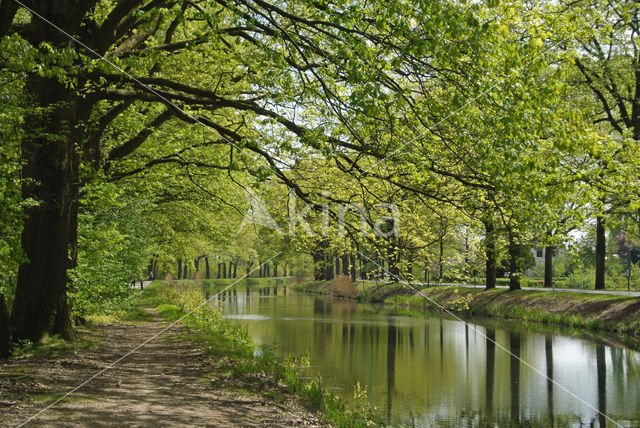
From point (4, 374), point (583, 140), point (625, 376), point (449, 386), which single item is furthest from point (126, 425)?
point (625, 376)

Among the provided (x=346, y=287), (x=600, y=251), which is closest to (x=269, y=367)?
(x=600, y=251)

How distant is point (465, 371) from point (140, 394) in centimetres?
979

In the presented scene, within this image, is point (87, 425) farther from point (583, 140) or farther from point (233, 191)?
point (233, 191)

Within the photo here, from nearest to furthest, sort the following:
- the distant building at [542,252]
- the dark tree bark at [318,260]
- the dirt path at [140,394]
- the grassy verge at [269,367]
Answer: the dirt path at [140,394], the grassy verge at [269,367], the distant building at [542,252], the dark tree bark at [318,260]

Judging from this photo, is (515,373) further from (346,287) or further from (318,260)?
(346,287)

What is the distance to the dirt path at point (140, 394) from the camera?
6.27m

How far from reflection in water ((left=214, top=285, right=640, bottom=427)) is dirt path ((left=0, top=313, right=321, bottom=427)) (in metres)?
3.18

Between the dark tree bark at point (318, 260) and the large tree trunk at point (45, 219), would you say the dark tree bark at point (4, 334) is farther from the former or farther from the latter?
the dark tree bark at point (318, 260)

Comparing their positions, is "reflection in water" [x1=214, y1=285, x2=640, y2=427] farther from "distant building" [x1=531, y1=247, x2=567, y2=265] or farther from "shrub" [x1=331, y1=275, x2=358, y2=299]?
"shrub" [x1=331, y1=275, x2=358, y2=299]

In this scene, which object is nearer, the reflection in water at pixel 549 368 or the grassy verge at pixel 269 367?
the grassy verge at pixel 269 367

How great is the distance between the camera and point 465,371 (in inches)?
589

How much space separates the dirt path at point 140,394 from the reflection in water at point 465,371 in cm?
318

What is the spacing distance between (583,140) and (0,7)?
27.0ft

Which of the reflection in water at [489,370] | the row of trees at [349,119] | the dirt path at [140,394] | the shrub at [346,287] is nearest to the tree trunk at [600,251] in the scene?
the reflection in water at [489,370]
